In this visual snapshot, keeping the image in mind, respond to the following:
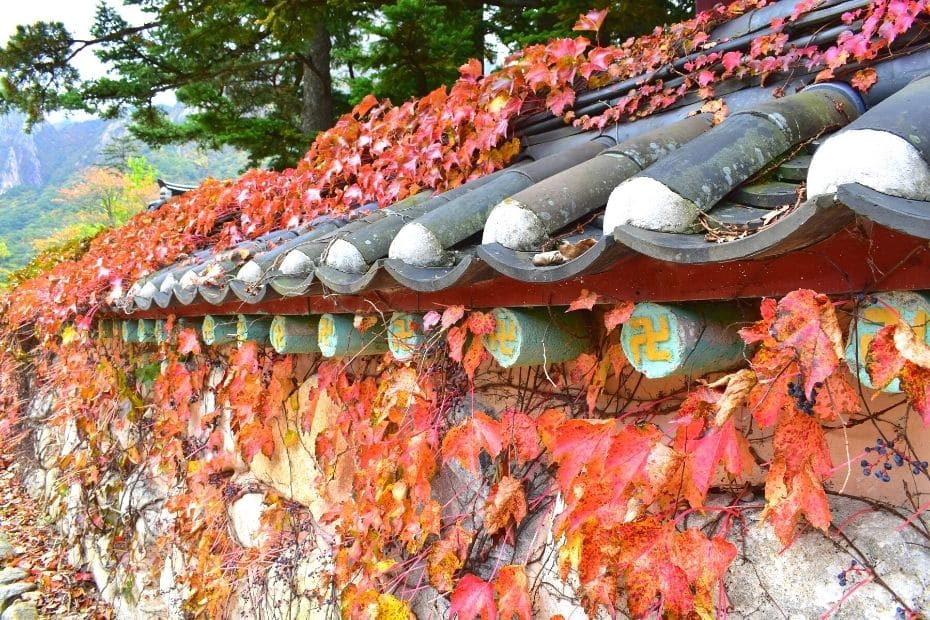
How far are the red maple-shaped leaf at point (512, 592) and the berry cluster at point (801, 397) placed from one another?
2.87ft

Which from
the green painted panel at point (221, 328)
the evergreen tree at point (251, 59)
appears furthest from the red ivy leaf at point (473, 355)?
the evergreen tree at point (251, 59)

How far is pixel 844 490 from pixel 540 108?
2.02 m

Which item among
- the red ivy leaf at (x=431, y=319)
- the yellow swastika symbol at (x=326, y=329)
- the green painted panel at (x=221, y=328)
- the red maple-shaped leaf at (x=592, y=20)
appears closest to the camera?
the red ivy leaf at (x=431, y=319)

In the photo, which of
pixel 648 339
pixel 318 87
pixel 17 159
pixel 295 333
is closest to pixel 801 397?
pixel 648 339

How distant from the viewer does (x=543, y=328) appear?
4.81 feet

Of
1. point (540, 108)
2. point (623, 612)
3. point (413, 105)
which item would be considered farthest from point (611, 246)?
point (413, 105)

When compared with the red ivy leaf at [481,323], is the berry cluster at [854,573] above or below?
below

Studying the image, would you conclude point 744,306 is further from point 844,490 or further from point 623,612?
point 623,612

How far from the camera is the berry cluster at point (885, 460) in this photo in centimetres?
105

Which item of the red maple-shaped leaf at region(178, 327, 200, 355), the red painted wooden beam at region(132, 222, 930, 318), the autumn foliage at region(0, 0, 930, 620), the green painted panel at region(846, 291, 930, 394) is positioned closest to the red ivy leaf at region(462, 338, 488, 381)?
the autumn foliage at region(0, 0, 930, 620)

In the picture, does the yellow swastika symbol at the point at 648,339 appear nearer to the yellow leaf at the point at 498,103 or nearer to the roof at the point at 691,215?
the roof at the point at 691,215

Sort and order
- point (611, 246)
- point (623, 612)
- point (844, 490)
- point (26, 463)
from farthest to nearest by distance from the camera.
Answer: point (26, 463) → point (623, 612) → point (844, 490) → point (611, 246)

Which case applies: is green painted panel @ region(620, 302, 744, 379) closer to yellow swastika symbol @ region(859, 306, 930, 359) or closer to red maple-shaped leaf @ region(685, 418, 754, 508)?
red maple-shaped leaf @ region(685, 418, 754, 508)

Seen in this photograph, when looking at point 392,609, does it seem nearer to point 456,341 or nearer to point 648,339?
point 456,341
